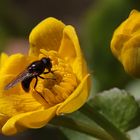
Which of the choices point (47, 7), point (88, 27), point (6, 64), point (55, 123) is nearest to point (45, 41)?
point (6, 64)

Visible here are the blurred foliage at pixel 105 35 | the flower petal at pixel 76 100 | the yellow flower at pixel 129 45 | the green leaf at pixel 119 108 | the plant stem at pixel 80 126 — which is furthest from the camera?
the blurred foliage at pixel 105 35

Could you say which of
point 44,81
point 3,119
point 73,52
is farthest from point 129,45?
point 3,119

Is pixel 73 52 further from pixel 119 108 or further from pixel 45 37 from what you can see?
pixel 119 108

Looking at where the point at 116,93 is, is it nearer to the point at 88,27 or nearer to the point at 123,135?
the point at 123,135

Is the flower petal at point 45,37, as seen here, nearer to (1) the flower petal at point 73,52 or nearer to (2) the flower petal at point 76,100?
(1) the flower petal at point 73,52

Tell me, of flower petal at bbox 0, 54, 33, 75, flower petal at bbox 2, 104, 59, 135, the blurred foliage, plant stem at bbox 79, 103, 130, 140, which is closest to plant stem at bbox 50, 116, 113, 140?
plant stem at bbox 79, 103, 130, 140

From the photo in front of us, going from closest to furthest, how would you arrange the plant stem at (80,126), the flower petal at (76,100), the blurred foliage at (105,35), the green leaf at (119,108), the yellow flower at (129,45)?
1. the flower petal at (76,100)
2. the yellow flower at (129,45)
3. the plant stem at (80,126)
4. the green leaf at (119,108)
5. the blurred foliage at (105,35)

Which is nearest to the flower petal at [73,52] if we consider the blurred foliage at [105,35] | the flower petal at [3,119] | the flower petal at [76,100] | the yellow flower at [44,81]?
the yellow flower at [44,81]
